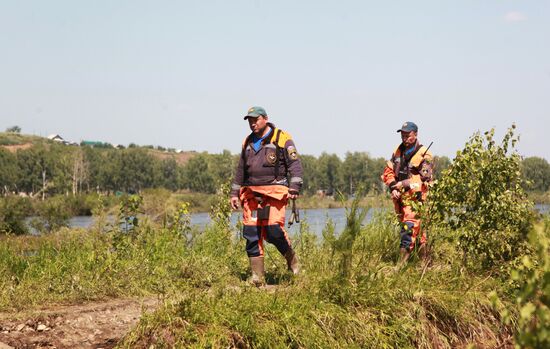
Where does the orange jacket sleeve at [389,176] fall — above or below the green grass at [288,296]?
above

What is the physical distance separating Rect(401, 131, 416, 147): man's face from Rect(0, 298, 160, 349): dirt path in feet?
13.1

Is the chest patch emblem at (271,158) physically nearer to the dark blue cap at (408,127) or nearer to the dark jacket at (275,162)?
the dark jacket at (275,162)

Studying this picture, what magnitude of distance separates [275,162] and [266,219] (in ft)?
2.04

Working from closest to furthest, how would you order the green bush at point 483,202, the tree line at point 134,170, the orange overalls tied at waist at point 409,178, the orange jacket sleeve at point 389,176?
the green bush at point 483,202 < the orange overalls tied at waist at point 409,178 < the orange jacket sleeve at point 389,176 < the tree line at point 134,170

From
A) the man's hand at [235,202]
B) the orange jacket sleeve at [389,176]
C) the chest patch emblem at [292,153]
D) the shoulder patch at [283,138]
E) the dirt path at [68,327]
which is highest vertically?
the shoulder patch at [283,138]

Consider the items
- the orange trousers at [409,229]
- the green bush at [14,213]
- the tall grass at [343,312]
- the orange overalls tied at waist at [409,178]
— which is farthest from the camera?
the green bush at [14,213]

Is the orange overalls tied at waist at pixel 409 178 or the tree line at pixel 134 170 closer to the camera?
the orange overalls tied at waist at pixel 409 178

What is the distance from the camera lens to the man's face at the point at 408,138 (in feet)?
27.1

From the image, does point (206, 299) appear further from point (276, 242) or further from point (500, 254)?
point (500, 254)

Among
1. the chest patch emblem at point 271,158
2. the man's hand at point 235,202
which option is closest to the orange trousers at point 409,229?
the chest patch emblem at point 271,158

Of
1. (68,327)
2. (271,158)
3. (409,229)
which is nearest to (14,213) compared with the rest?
(271,158)

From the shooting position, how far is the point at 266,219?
7234 mm

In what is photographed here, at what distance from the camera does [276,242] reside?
725 cm

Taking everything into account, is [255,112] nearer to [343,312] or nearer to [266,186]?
[266,186]
